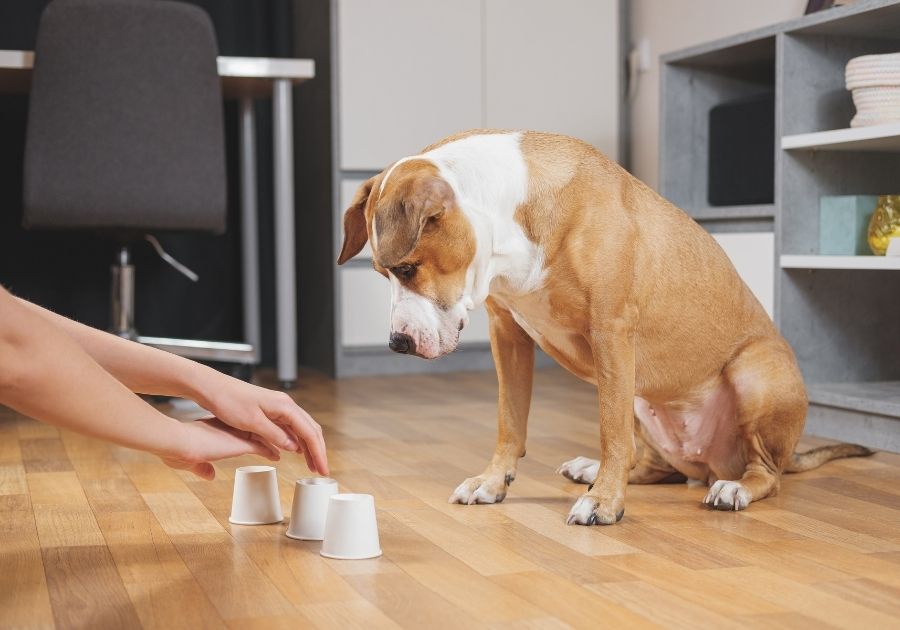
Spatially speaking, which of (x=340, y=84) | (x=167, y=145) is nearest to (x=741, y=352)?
(x=167, y=145)

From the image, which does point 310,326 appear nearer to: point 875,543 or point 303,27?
point 303,27

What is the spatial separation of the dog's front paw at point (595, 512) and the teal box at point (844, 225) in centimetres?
137

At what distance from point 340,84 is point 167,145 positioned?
1.00 metres

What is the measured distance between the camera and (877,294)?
2.98 m

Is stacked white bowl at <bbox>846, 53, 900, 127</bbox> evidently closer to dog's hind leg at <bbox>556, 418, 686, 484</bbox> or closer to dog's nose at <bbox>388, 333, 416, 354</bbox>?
dog's hind leg at <bbox>556, 418, 686, 484</bbox>

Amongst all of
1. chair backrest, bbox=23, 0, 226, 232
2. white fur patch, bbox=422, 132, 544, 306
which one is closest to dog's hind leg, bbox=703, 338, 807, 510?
white fur patch, bbox=422, 132, 544, 306

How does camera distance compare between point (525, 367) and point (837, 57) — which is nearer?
point (525, 367)

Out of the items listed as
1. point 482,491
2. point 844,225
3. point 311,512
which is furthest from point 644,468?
point 844,225

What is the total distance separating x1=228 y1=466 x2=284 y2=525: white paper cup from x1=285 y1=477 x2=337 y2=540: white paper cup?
110mm

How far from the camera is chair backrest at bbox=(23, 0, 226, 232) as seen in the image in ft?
10.5

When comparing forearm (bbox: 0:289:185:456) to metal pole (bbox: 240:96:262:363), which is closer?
forearm (bbox: 0:289:185:456)

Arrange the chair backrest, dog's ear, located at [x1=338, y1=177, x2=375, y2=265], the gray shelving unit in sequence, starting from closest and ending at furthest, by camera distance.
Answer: dog's ear, located at [x1=338, y1=177, x2=375, y2=265]
the gray shelving unit
the chair backrest

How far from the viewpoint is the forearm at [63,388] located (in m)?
1.04

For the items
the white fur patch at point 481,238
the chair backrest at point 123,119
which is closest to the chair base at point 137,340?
the chair backrest at point 123,119
